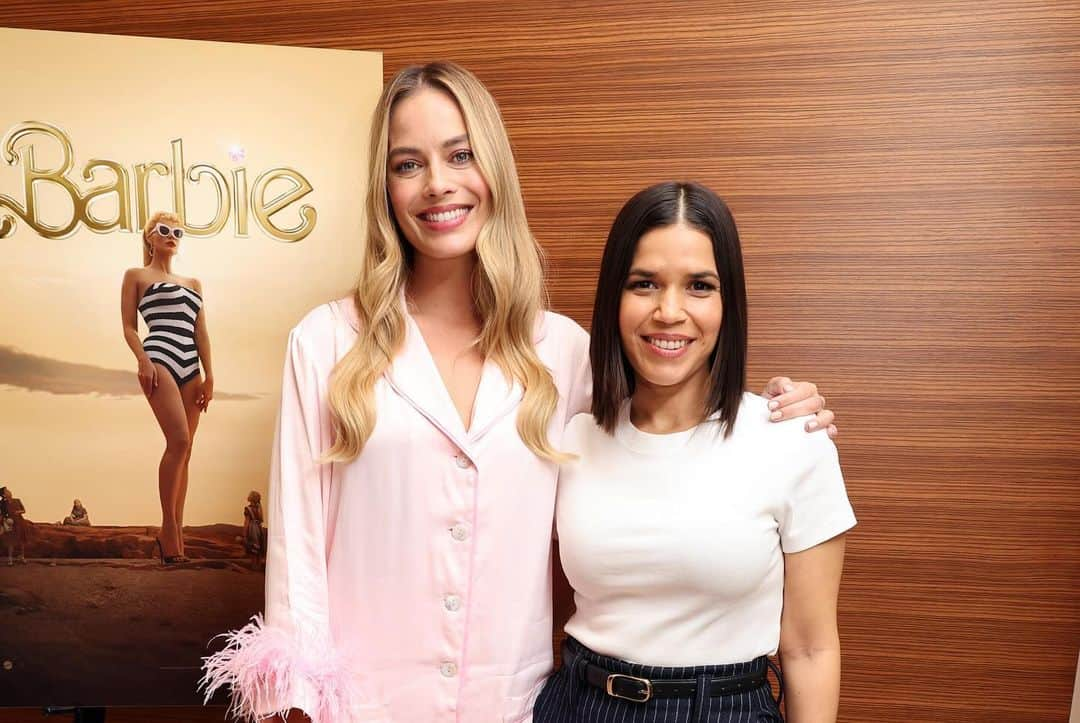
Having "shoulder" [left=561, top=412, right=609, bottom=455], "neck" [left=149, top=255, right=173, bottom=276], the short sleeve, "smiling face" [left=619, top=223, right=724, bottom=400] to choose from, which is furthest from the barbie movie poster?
the short sleeve

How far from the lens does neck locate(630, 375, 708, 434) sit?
150 centimetres

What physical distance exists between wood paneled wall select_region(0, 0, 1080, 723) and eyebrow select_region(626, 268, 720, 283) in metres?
0.61

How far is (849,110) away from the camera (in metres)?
1.93

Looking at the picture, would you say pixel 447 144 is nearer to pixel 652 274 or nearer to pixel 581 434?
pixel 652 274

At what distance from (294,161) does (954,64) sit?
5.32ft

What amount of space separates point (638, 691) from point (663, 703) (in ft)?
0.16

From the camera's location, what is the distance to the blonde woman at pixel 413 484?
149cm

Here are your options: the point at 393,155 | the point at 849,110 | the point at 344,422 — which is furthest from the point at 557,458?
the point at 849,110

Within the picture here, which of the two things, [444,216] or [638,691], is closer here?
[638,691]

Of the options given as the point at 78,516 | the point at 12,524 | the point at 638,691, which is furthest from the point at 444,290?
the point at 12,524

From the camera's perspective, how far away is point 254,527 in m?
1.88

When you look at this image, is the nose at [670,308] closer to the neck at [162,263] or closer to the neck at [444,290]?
the neck at [444,290]

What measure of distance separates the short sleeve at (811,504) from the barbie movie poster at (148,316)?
113 centimetres

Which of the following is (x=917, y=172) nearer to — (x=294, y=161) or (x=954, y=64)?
(x=954, y=64)
